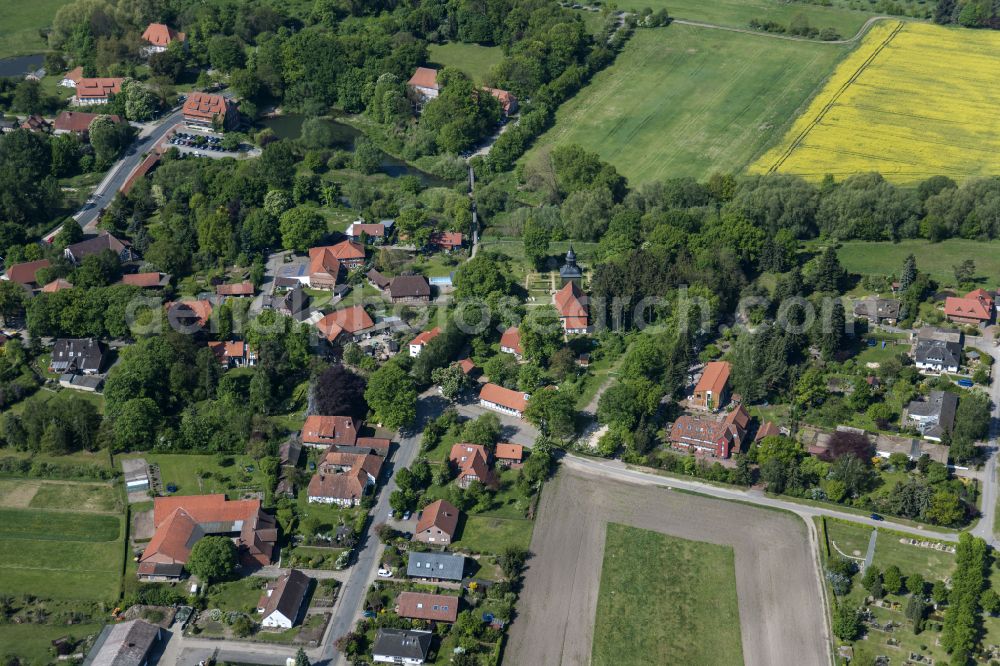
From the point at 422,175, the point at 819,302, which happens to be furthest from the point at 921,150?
the point at 422,175

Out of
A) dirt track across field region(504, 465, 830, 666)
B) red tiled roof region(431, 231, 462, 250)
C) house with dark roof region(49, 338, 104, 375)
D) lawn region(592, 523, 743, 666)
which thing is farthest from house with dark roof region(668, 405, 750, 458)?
house with dark roof region(49, 338, 104, 375)

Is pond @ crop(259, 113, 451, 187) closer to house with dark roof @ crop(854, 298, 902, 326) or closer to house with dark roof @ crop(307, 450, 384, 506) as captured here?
house with dark roof @ crop(854, 298, 902, 326)

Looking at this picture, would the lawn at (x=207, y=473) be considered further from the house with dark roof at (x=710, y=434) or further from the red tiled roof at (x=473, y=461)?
the house with dark roof at (x=710, y=434)

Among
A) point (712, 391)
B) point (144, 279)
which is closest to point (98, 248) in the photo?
point (144, 279)

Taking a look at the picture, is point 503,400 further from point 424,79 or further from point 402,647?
point 424,79

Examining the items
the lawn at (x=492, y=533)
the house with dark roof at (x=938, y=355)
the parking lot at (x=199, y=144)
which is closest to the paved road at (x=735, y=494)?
the lawn at (x=492, y=533)
